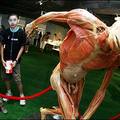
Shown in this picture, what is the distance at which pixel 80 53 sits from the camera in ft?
15.5

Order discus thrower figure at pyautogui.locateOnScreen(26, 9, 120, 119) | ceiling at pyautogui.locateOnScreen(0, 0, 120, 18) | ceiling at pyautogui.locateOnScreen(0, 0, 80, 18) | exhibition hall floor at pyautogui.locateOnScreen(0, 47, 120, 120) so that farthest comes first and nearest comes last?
ceiling at pyautogui.locateOnScreen(0, 0, 80, 18)
ceiling at pyautogui.locateOnScreen(0, 0, 120, 18)
exhibition hall floor at pyautogui.locateOnScreen(0, 47, 120, 120)
discus thrower figure at pyautogui.locateOnScreen(26, 9, 120, 119)

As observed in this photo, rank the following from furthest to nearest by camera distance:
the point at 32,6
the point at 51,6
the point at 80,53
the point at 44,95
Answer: the point at 32,6 < the point at 51,6 < the point at 44,95 < the point at 80,53

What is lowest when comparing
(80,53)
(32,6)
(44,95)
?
(44,95)

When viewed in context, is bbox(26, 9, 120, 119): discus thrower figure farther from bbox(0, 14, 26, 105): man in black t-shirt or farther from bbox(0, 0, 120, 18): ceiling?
bbox(0, 0, 120, 18): ceiling

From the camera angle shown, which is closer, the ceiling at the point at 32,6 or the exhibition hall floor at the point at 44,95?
the exhibition hall floor at the point at 44,95

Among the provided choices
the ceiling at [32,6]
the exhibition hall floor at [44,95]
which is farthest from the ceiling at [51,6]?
the exhibition hall floor at [44,95]

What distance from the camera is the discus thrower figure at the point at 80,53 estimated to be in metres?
4.55

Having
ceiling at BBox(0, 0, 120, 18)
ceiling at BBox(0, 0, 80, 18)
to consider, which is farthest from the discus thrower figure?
ceiling at BBox(0, 0, 80, 18)

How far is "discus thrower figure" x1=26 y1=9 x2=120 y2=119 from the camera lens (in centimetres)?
455

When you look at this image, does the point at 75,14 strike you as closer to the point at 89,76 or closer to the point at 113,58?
the point at 113,58

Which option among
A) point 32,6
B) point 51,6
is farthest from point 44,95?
point 32,6

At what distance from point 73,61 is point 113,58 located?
47 centimetres

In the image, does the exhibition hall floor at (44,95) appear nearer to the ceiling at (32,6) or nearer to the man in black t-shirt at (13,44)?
the man in black t-shirt at (13,44)

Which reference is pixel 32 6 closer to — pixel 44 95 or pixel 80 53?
pixel 44 95
